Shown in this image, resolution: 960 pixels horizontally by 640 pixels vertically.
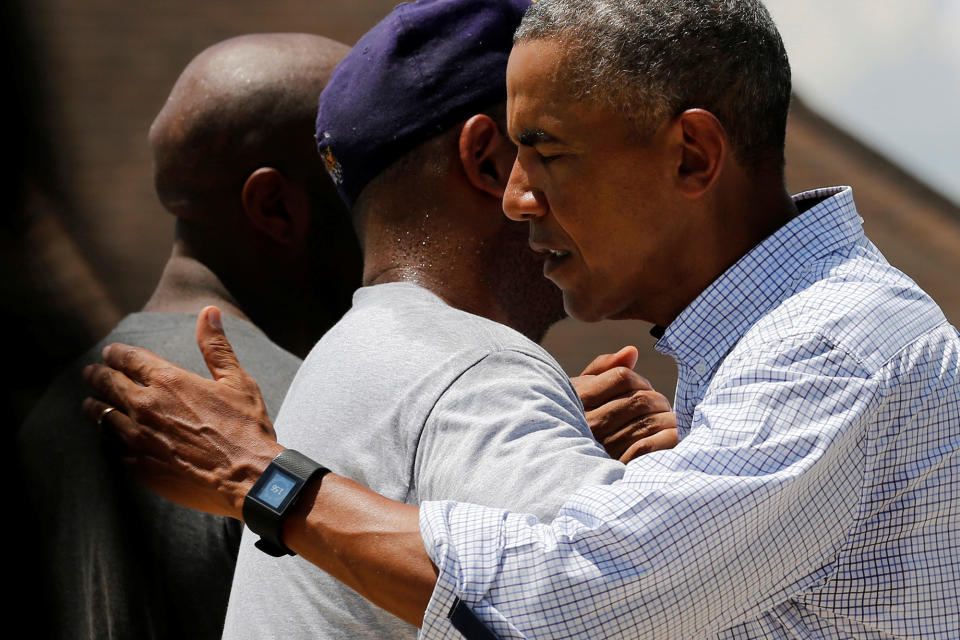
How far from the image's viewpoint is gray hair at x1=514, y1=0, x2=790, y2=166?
185 centimetres

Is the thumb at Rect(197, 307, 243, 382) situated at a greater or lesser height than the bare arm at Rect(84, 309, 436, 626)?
greater

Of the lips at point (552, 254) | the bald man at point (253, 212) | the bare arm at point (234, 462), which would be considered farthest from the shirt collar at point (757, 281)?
the bald man at point (253, 212)

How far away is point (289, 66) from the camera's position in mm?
3395

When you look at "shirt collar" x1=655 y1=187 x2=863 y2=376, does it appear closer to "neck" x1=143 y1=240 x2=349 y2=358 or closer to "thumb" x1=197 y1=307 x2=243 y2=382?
"thumb" x1=197 y1=307 x2=243 y2=382

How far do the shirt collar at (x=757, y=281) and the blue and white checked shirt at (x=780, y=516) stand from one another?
0.27 feet

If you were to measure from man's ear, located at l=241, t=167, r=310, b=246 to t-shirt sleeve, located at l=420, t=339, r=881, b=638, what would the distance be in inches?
76.4

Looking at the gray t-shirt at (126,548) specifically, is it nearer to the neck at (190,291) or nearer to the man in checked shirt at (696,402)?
the neck at (190,291)

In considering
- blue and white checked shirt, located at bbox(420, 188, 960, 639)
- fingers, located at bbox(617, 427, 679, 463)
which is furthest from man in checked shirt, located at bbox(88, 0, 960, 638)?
fingers, located at bbox(617, 427, 679, 463)

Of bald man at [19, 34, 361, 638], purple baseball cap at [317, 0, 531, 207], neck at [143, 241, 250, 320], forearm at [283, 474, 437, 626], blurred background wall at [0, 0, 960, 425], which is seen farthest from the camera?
neck at [143, 241, 250, 320]

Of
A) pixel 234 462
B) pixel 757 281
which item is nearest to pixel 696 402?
pixel 757 281

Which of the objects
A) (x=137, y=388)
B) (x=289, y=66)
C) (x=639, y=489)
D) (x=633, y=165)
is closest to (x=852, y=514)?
(x=639, y=489)

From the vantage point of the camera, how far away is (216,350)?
2.03 metres

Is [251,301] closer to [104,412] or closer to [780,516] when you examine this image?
[104,412]

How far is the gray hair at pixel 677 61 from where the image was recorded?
1.85 m
